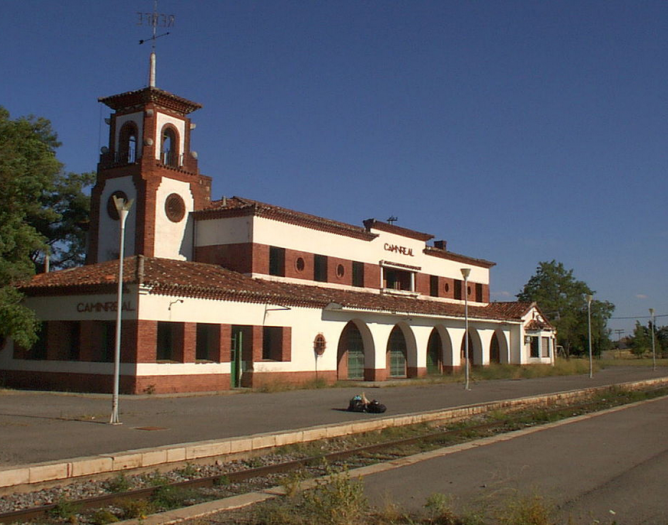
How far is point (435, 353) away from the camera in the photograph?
136ft

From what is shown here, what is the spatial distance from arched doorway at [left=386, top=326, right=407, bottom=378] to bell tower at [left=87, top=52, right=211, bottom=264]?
11691 millimetres

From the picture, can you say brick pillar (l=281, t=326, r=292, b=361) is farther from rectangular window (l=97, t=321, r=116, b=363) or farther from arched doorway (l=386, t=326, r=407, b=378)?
arched doorway (l=386, t=326, r=407, b=378)

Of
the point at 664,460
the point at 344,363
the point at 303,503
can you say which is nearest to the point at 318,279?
the point at 344,363

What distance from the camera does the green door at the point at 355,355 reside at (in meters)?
33.4

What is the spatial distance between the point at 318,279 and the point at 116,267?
10.3 metres

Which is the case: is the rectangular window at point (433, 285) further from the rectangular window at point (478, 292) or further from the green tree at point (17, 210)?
the green tree at point (17, 210)

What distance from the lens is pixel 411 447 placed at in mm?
13742

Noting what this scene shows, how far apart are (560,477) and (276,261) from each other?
21.3m

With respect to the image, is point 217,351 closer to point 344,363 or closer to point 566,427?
point 344,363

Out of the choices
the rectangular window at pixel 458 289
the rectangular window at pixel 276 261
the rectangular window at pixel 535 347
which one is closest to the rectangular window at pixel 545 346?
the rectangular window at pixel 535 347

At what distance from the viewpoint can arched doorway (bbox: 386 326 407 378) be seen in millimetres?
36531

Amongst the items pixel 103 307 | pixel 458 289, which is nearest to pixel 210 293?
pixel 103 307

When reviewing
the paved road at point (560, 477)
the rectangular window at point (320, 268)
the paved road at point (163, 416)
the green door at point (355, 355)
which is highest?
the rectangular window at point (320, 268)

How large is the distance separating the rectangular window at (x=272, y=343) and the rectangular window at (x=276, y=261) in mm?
3087
